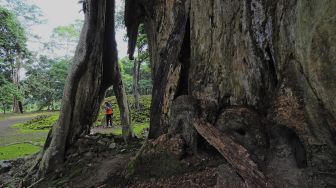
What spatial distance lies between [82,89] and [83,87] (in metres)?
0.04

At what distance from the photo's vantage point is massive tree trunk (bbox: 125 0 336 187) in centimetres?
212

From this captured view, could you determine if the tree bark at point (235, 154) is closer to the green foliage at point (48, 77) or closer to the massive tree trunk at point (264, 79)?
the massive tree trunk at point (264, 79)

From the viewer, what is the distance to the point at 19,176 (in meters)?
5.24

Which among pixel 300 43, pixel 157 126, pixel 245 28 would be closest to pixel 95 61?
pixel 157 126

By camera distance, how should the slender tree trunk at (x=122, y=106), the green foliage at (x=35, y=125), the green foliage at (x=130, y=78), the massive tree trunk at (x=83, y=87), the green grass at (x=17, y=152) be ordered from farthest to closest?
the green foliage at (x=130, y=78) → the green foliage at (x=35, y=125) → the green grass at (x=17, y=152) → the slender tree trunk at (x=122, y=106) → the massive tree trunk at (x=83, y=87)

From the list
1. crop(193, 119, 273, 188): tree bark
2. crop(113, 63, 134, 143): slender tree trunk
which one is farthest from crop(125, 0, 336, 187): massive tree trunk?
crop(113, 63, 134, 143): slender tree trunk

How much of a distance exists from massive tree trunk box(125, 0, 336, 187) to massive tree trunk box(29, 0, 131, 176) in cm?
176

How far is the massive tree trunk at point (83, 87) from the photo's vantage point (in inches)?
195

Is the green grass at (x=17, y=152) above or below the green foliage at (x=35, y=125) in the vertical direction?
above

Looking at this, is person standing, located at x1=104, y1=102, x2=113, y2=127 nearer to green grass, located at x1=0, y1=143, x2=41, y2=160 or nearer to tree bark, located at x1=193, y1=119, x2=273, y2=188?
green grass, located at x1=0, y1=143, x2=41, y2=160

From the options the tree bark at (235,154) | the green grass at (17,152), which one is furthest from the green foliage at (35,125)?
the tree bark at (235,154)

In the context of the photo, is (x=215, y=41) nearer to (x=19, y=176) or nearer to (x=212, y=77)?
(x=212, y=77)

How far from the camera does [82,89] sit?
530 centimetres

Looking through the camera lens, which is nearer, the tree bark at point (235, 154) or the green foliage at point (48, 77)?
the tree bark at point (235, 154)
